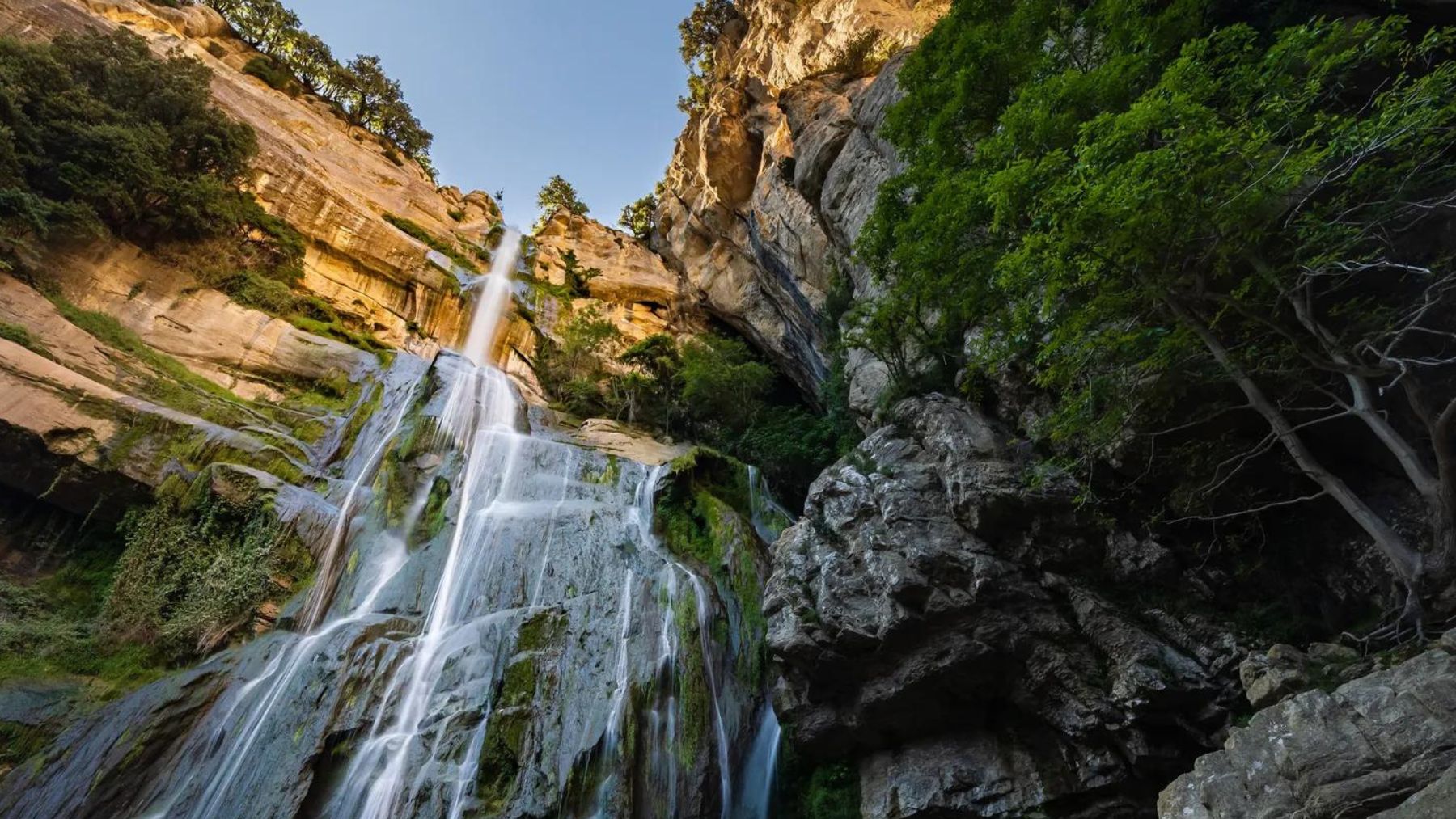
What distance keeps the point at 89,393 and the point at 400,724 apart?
383 inches

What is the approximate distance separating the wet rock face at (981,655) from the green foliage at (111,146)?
1903cm

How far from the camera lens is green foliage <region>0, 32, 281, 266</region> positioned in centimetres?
1437

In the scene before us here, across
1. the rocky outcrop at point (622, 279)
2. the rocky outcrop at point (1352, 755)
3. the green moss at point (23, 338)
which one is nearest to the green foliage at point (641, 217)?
the rocky outcrop at point (622, 279)

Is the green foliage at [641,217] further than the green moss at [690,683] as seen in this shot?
Yes

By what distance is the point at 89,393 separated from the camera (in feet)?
40.9

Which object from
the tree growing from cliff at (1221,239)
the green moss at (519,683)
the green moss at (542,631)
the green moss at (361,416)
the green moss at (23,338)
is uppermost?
the green moss at (361,416)

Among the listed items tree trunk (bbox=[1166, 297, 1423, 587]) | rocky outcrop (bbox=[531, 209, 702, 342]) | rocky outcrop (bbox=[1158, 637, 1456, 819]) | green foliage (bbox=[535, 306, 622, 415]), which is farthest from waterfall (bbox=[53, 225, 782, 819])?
rocky outcrop (bbox=[531, 209, 702, 342])

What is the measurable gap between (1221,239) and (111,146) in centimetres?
2320

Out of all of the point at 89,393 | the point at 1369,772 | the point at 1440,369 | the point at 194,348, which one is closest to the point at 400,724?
the point at 89,393

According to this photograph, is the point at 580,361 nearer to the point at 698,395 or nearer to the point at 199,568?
the point at 698,395

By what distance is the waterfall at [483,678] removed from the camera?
8922 mm

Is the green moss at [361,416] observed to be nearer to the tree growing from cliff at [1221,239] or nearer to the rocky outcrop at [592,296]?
the rocky outcrop at [592,296]

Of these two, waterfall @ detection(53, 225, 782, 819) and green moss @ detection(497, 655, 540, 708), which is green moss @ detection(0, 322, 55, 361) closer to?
waterfall @ detection(53, 225, 782, 819)

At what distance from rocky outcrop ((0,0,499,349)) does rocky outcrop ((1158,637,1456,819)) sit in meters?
25.7
